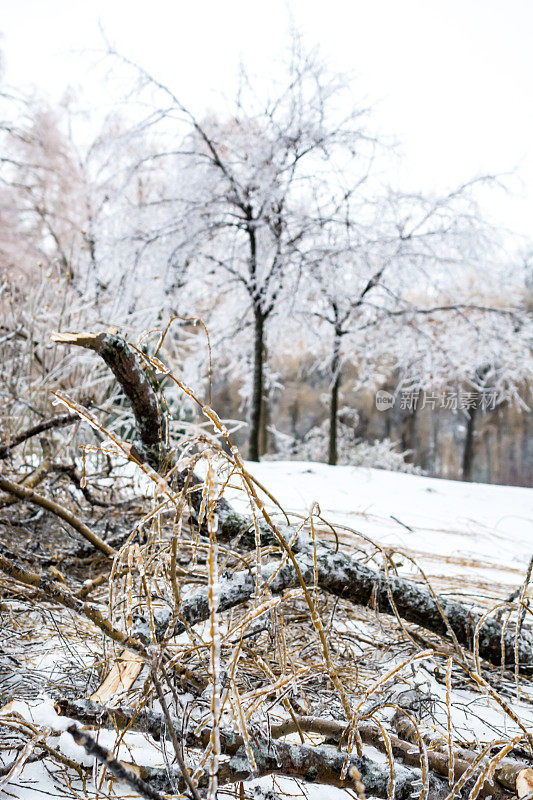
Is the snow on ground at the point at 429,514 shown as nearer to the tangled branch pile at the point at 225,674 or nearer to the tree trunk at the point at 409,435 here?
the tangled branch pile at the point at 225,674

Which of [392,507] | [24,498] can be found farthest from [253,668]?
[392,507]

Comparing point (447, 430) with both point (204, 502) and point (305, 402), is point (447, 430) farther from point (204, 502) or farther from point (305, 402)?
point (204, 502)

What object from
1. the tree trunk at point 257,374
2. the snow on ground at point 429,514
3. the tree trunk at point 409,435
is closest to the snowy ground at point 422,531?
the snow on ground at point 429,514

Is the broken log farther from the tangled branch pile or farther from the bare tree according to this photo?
the bare tree

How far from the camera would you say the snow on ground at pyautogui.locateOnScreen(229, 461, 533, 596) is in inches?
68.9

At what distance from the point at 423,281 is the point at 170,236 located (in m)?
3.20

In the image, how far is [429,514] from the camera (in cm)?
263

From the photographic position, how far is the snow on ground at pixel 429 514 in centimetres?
175

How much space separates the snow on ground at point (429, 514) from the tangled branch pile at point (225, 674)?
344 millimetres

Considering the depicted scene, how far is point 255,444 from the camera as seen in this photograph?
5605 millimetres

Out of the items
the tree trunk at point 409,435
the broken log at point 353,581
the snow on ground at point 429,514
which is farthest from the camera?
the tree trunk at point 409,435

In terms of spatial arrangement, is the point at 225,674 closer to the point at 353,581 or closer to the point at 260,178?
the point at 353,581

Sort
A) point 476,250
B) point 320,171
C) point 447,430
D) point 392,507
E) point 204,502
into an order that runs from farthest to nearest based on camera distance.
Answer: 1. point 447,430
2. point 476,250
3. point 320,171
4. point 392,507
5. point 204,502

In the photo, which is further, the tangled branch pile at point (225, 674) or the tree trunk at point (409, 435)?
the tree trunk at point (409, 435)
